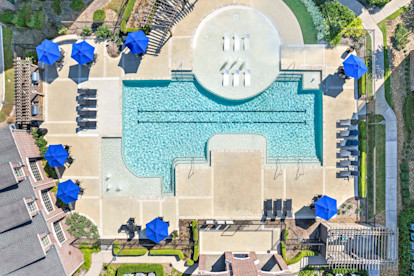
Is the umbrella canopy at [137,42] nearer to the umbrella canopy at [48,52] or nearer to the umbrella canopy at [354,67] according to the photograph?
the umbrella canopy at [48,52]

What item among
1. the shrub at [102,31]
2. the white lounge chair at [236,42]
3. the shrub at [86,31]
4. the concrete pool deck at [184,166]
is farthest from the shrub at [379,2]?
the shrub at [86,31]

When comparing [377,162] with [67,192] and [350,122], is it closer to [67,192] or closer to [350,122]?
[350,122]

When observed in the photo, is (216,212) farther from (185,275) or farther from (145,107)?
(145,107)

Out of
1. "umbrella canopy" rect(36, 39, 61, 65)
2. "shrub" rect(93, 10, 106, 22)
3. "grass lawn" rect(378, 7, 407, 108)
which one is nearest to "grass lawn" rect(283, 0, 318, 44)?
"grass lawn" rect(378, 7, 407, 108)

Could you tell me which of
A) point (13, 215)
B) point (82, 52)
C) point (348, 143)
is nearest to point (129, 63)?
point (82, 52)

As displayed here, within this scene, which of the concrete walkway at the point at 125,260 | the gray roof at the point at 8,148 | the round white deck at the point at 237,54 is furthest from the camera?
the concrete walkway at the point at 125,260

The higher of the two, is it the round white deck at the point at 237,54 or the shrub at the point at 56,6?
the shrub at the point at 56,6

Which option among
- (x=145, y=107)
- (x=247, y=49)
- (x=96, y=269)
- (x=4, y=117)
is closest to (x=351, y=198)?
(x=247, y=49)
